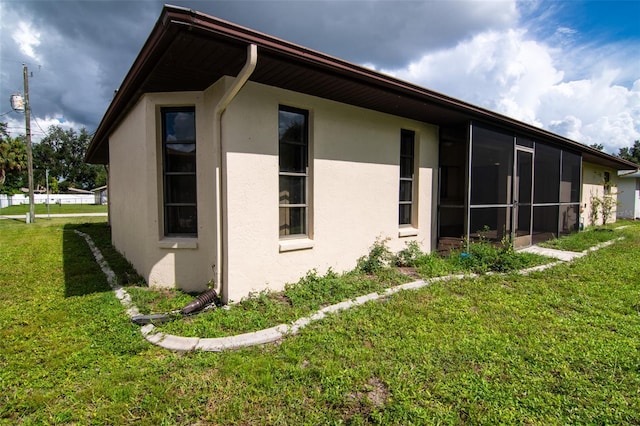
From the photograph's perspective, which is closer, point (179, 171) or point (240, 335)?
point (240, 335)

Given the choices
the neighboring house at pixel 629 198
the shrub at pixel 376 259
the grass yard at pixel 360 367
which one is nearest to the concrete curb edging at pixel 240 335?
the grass yard at pixel 360 367

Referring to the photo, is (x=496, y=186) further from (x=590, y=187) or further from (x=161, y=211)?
(x=590, y=187)

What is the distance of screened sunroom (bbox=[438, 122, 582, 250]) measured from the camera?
20.4 ft

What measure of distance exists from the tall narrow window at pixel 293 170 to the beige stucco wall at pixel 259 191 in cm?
14

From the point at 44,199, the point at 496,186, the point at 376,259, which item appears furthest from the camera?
the point at 44,199

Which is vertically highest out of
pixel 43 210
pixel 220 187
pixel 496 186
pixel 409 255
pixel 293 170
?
pixel 293 170

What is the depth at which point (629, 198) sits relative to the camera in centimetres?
1686

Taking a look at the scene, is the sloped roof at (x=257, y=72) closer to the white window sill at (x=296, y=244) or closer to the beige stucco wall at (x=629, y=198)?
the white window sill at (x=296, y=244)

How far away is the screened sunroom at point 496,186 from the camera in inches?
245

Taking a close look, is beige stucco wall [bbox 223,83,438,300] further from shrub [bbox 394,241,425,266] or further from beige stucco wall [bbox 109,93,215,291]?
→ beige stucco wall [bbox 109,93,215,291]

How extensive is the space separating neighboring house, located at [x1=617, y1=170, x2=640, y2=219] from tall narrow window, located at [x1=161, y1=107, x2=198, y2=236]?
22.2 meters

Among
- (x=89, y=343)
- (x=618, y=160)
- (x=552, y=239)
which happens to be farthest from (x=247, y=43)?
(x=618, y=160)

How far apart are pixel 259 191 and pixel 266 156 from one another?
19.2 inches

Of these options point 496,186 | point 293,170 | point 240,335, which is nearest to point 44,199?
point 293,170
